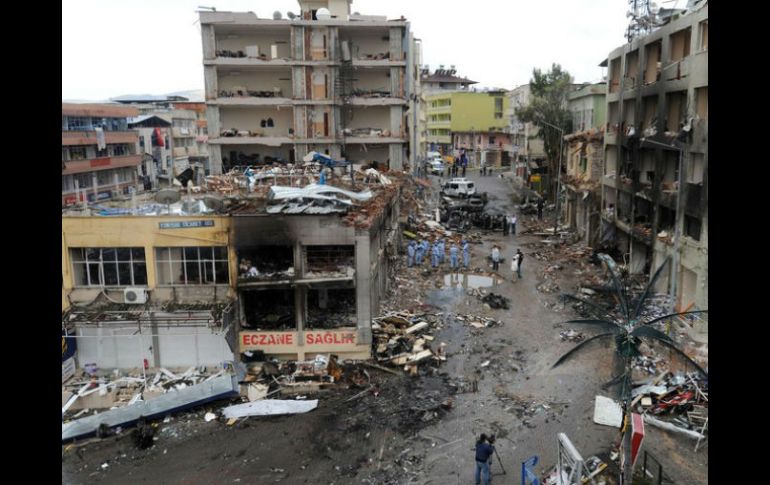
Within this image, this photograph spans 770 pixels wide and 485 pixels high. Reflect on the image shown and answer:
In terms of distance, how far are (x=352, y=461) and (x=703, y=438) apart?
26.6ft

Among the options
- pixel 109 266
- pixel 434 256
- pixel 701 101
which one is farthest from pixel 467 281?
pixel 109 266

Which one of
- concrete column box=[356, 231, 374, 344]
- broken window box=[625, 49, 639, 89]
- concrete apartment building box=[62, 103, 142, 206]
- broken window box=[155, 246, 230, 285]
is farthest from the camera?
concrete apartment building box=[62, 103, 142, 206]

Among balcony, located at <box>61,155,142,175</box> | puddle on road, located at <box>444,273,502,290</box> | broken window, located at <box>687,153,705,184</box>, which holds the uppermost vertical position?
balcony, located at <box>61,155,142,175</box>

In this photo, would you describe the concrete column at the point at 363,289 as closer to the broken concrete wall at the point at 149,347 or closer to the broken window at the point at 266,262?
the broken window at the point at 266,262

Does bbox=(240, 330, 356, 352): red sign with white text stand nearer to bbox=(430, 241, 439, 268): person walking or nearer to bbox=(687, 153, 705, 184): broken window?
bbox=(430, 241, 439, 268): person walking

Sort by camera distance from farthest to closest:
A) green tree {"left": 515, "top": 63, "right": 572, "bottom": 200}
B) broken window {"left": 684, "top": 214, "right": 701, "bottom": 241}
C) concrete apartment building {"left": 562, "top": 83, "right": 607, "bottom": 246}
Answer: green tree {"left": 515, "top": 63, "right": 572, "bottom": 200} → concrete apartment building {"left": 562, "top": 83, "right": 607, "bottom": 246} → broken window {"left": 684, "top": 214, "right": 701, "bottom": 241}

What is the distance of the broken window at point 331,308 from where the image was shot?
19469 millimetres

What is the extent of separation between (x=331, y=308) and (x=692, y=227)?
43.2 feet

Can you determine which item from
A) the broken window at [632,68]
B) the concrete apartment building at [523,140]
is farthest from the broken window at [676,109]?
the concrete apartment building at [523,140]

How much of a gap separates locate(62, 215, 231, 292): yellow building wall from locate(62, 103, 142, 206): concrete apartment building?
23896 mm

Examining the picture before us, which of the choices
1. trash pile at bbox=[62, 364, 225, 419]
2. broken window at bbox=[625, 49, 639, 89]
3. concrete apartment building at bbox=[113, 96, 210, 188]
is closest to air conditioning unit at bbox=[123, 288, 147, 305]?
trash pile at bbox=[62, 364, 225, 419]

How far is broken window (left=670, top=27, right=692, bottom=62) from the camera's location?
76.2ft

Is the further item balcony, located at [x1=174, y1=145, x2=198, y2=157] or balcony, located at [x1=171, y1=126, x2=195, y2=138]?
balcony, located at [x1=174, y1=145, x2=198, y2=157]

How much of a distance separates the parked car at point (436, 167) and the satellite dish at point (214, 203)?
1840 inches
